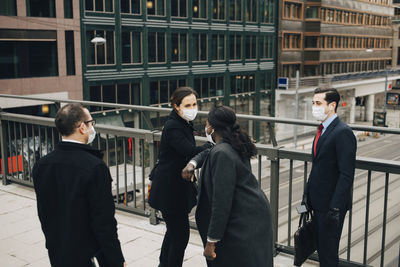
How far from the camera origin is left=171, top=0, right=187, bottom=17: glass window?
3916cm

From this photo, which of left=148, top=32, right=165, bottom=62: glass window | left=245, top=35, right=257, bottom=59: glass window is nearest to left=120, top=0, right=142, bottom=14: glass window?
left=148, top=32, right=165, bottom=62: glass window

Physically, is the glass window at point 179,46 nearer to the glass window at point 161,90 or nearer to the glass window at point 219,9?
the glass window at point 161,90

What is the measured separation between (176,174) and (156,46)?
3474 centimetres

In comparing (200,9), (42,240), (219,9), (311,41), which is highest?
(219,9)

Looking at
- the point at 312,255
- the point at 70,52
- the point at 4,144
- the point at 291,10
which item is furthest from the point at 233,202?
the point at 291,10

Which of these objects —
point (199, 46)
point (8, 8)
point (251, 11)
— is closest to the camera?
point (8, 8)

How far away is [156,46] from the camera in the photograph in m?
38.2

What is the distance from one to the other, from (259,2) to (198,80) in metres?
12.5

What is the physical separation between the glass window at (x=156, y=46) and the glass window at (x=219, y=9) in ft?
24.6

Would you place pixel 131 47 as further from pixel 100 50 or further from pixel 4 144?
pixel 4 144

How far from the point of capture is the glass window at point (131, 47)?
35719mm

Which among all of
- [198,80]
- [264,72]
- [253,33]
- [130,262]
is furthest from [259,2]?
[130,262]

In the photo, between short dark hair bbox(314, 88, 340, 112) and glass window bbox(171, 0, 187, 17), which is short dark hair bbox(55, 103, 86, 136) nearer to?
short dark hair bbox(314, 88, 340, 112)

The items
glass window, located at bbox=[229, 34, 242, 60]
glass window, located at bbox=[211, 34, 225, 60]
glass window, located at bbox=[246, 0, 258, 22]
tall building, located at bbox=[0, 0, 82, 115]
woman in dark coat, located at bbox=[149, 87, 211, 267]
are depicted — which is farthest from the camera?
glass window, located at bbox=[246, 0, 258, 22]
